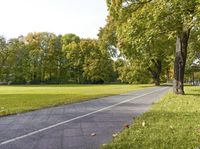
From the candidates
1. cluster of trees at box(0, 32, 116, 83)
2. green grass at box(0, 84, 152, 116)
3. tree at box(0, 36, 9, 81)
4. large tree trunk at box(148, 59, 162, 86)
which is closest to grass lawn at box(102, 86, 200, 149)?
green grass at box(0, 84, 152, 116)

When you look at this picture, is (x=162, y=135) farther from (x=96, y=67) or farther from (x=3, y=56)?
(x=3, y=56)

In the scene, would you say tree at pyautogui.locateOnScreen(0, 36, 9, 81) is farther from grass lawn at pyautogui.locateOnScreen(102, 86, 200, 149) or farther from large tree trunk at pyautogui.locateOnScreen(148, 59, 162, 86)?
grass lawn at pyautogui.locateOnScreen(102, 86, 200, 149)

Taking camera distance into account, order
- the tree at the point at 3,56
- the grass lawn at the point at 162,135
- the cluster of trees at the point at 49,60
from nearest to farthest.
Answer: the grass lawn at the point at 162,135, the cluster of trees at the point at 49,60, the tree at the point at 3,56

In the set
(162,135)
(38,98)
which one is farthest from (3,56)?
(162,135)

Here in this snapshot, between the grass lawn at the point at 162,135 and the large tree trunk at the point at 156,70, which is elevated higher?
the large tree trunk at the point at 156,70

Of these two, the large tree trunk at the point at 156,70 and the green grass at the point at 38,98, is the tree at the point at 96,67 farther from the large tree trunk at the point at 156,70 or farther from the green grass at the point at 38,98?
the green grass at the point at 38,98

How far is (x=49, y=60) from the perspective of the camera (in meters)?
109

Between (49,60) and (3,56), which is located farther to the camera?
(3,56)

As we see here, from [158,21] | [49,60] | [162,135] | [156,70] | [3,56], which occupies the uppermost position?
[3,56]

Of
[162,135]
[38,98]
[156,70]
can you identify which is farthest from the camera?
[156,70]

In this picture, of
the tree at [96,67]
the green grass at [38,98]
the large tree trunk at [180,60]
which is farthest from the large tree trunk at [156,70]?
the large tree trunk at [180,60]

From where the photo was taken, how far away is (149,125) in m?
10.8

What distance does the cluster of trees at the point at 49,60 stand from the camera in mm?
104000

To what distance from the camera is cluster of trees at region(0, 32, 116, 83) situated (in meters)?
104
